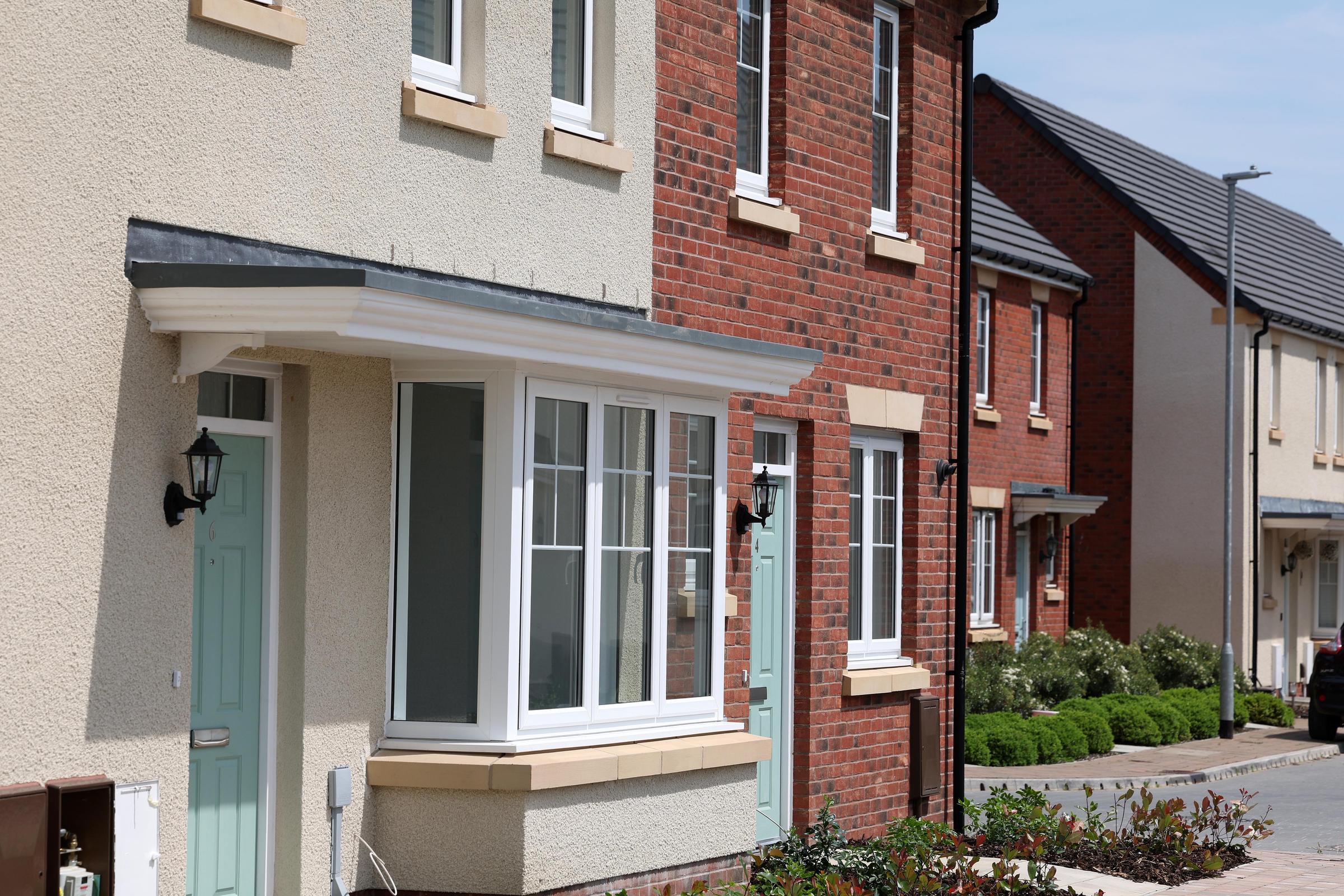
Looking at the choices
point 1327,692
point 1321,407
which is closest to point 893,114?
point 1327,692

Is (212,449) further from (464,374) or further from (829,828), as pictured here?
(829,828)

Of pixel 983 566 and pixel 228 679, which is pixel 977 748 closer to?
pixel 983 566

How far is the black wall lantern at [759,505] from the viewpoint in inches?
428

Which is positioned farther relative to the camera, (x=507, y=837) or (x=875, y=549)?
(x=875, y=549)

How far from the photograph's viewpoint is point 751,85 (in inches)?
452

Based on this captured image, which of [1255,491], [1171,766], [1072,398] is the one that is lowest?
[1171,766]

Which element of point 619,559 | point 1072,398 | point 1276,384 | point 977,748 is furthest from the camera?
point 1276,384

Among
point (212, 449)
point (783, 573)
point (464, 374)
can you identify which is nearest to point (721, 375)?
point (464, 374)

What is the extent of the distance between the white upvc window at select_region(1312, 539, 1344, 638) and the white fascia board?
2434cm

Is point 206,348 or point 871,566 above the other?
point 206,348

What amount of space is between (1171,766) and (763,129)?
450 inches

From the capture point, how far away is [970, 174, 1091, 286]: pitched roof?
23.7 m

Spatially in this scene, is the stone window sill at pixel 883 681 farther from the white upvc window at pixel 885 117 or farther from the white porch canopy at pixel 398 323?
the white porch canopy at pixel 398 323

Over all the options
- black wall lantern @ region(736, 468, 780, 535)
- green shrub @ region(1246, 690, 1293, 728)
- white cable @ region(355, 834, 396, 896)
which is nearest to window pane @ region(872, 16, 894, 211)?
black wall lantern @ region(736, 468, 780, 535)
